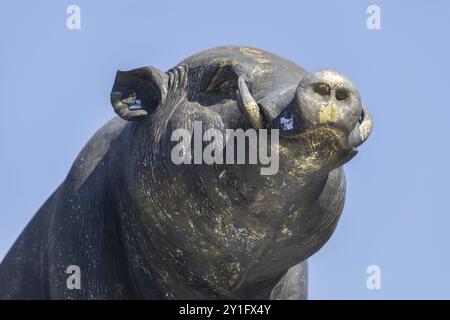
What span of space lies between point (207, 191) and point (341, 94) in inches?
27.5

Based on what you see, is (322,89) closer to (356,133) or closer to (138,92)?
(356,133)

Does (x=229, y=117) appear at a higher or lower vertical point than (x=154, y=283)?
higher

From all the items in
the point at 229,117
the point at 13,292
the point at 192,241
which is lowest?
the point at 13,292

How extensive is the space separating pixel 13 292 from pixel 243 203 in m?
1.60

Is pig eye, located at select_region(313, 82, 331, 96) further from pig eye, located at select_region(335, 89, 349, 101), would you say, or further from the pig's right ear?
the pig's right ear

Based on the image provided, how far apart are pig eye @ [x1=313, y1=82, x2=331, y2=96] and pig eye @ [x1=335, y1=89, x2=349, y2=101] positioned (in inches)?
1.4

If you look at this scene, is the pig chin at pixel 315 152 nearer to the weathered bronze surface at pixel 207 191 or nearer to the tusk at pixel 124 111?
the weathered bronze surface at pixel 207 191

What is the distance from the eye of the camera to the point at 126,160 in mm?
6797

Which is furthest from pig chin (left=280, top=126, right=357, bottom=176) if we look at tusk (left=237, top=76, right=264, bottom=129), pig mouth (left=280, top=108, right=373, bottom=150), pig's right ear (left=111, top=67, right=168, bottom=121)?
pig's right ear (left=111, top=67, right=168, bottom=121)

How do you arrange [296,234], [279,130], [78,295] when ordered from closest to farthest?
[279,130]
[296,234]
[78,295]

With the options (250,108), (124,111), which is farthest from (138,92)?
(250,108)

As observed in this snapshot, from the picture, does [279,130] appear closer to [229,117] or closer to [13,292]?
[229,117]

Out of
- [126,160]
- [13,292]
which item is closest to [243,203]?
[126,160]

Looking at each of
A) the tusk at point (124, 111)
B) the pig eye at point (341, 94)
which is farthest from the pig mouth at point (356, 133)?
the tusk at point (124, 111)
